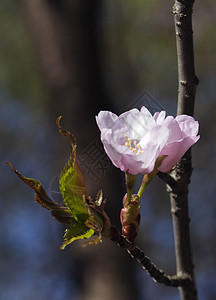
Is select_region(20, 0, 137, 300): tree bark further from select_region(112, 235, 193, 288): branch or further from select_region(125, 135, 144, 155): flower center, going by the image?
select_region(125, 135, 144, 155): flower center

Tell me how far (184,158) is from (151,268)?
0.16 metres

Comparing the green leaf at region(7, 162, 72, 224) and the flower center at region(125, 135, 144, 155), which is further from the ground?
the flower center at region(125, 135, 144, 155)

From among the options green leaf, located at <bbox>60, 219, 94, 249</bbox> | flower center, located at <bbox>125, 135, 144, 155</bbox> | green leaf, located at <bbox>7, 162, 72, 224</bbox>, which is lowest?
green leaf, located at <bbox>60, 219, 94, 249</bbox>

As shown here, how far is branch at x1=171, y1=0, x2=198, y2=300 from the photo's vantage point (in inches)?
20.4

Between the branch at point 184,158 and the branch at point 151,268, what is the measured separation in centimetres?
1

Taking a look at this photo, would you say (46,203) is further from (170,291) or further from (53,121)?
(170,291)

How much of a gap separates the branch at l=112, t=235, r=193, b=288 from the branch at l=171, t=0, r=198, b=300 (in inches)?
0.5

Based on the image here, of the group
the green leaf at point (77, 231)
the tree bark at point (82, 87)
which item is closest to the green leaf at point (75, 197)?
the green leaf at point (77, 231)

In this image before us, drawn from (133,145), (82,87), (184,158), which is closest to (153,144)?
(133,145)

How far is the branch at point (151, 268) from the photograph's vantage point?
1.69 ft

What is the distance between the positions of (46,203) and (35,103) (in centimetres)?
274

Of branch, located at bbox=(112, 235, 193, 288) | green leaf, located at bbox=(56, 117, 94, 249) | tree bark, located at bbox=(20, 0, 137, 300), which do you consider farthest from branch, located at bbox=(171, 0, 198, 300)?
tree bark, located at bbox=(20, 0, 137, 300)

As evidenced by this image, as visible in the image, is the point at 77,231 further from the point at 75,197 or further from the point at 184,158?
the point at 184,158

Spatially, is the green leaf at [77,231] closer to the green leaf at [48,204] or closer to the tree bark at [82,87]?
the green leaf at [48,204]
